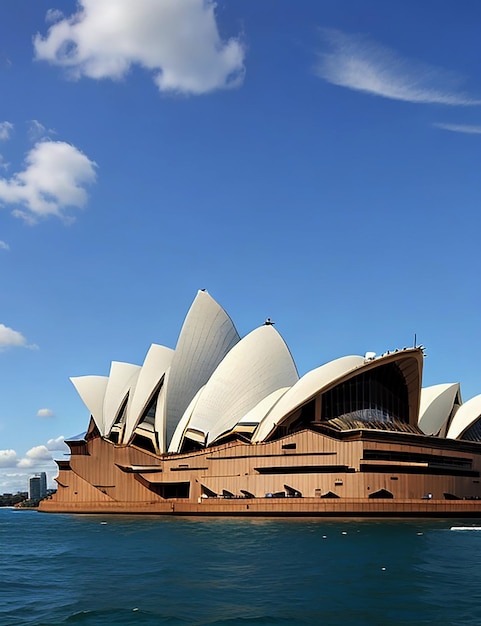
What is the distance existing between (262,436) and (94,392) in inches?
908

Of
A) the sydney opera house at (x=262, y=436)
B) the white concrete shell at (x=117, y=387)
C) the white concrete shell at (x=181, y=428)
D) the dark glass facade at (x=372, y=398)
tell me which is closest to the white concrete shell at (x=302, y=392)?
the sydney opera house at (x=262, y=436)

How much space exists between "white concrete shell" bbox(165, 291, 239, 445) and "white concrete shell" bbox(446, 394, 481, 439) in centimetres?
2141

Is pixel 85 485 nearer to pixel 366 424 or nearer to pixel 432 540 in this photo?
pixel 366 424

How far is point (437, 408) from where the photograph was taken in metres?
66.1

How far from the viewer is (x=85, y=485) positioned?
6406 cm

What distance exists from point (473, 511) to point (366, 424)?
10.4 meters

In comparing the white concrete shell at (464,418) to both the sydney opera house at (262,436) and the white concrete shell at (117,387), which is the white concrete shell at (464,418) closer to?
the sydney opera house at (262,436)

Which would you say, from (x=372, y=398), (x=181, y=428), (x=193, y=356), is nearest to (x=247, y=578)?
(x=372, y=398)

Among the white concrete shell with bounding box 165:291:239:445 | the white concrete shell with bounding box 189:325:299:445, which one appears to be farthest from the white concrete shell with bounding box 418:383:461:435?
the white concrete shell with bounding box 165:291:239:445

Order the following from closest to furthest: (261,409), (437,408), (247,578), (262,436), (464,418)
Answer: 1. (247,578)
2. (262,436)
3. (261,409)
4. (464,418)
5. (437,408)

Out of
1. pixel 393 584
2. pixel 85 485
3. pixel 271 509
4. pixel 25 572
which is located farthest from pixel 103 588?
pixel 85 485

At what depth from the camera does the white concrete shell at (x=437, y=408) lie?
214ft

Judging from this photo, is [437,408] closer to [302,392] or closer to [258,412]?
[302,392]

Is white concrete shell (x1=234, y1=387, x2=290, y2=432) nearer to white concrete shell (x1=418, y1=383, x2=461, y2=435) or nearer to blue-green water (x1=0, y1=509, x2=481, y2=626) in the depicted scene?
white concrete shell (x1=418, y1=383, x2=461, y2=435)
